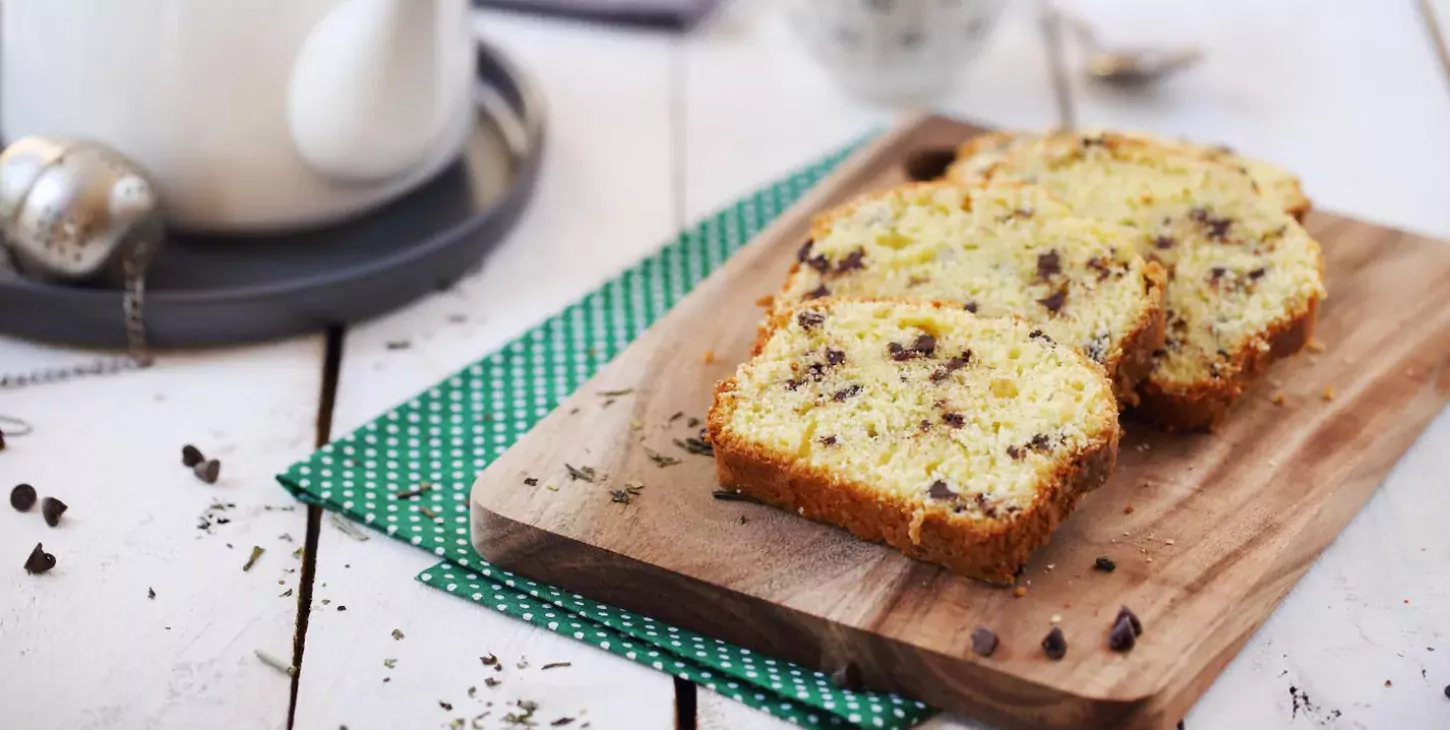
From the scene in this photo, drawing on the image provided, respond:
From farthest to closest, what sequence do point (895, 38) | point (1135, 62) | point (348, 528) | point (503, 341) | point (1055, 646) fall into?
1. point (1135, 62)
2. point (895, 38)
3. point (503, 341)
4. point (348, 528)
5. point (1055, 646)

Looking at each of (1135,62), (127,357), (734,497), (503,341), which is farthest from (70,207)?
(1135,62)

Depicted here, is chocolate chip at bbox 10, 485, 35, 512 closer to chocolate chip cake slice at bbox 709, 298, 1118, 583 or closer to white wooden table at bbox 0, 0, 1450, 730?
white wooden table at bbox 0, 0, 1450, 730

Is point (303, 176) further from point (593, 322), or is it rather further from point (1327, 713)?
point (1327, 713)

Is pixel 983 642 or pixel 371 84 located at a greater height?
pixel 371 84

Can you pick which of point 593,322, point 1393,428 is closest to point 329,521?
point 593,322

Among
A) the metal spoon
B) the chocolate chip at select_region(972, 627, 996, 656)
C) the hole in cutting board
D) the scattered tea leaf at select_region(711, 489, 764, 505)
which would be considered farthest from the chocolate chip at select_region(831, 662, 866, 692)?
the metal spoon

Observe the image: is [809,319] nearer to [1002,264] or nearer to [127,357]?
[1002,264]
